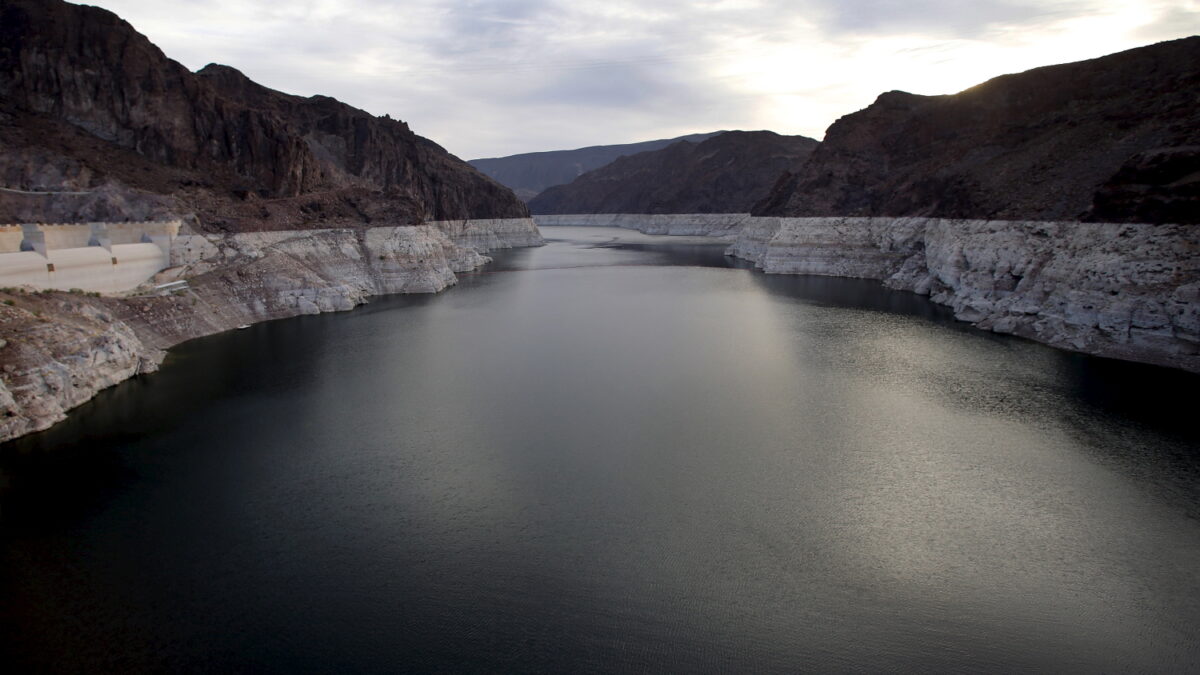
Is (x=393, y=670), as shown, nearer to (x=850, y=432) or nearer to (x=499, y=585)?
(x=499, y=585)

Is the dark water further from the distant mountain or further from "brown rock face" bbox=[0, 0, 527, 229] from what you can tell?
the distant mountain

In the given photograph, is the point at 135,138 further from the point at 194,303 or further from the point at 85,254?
the point at 85,254

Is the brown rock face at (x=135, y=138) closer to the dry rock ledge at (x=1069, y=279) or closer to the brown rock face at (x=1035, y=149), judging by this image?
the dry rock ledge at (x=1069, y=279)

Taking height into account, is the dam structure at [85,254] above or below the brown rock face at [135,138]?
below

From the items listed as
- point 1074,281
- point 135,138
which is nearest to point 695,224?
point 135,138

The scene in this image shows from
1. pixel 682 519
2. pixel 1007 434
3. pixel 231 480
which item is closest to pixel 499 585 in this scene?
pixel 682 519

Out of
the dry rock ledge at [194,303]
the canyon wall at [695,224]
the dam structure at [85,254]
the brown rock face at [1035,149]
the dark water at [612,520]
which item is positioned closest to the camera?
the dark water at [612,520]

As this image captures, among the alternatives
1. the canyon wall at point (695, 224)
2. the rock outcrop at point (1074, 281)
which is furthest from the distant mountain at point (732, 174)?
the rock outcrop at point (1074, 281)
